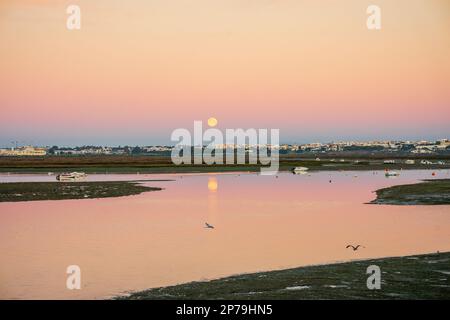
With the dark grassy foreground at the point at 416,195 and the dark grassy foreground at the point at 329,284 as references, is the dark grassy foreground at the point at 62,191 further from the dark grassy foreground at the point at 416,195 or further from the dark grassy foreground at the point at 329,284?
the dark grassy foreground at the point at 329,284

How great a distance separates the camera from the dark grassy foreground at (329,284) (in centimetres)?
2031

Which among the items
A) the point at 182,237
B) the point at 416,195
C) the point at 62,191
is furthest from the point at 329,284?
the point at 62,191

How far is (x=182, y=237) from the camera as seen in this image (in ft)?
123

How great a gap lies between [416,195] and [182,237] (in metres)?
33.5

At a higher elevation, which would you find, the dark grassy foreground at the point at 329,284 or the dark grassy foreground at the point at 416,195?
the dark grassy foreground at the point at 329,284

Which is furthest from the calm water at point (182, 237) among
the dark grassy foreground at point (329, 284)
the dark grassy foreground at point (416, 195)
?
the dark grassy foreground at point (416, 195)

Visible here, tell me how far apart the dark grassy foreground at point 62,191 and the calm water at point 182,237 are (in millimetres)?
4115

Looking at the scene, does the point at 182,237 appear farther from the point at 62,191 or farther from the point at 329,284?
the point at 62,191

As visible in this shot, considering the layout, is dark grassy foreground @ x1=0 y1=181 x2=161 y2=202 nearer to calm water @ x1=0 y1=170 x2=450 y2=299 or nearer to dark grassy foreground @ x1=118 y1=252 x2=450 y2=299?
calm water @ x1=0 y1=170 x2=450 y2=299

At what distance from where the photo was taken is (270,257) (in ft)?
98.9

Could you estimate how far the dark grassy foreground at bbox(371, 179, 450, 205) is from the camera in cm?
5758

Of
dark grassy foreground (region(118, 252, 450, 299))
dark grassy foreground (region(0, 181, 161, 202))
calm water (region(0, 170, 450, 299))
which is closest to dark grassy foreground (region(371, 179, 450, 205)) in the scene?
calm water (region(0, 170, 450, 299))

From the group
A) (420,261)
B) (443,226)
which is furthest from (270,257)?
(443,226)
